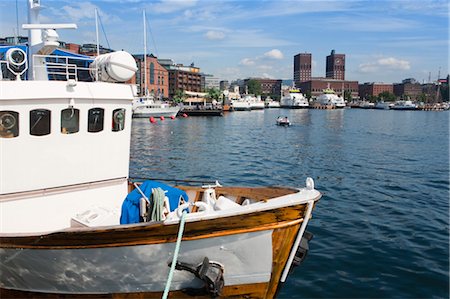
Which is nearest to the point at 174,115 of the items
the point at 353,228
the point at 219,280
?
the point at 353,228

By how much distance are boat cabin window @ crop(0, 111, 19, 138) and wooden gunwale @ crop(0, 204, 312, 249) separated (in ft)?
7.70

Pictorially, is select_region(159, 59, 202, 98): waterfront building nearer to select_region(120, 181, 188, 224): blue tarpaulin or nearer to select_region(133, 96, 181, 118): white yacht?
select_region(133, 96, 181, 118): white yacht

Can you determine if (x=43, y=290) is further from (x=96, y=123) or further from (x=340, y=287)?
(x=340, y=287)

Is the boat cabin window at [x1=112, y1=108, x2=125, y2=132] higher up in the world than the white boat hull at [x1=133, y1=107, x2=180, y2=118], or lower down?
lower down

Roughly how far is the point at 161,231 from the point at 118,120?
409cm

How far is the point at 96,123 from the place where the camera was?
9.47 metres

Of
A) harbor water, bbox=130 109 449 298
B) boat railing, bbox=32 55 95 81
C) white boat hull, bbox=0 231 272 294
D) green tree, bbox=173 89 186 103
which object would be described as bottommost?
harbor water, bbox=130 109 449 298

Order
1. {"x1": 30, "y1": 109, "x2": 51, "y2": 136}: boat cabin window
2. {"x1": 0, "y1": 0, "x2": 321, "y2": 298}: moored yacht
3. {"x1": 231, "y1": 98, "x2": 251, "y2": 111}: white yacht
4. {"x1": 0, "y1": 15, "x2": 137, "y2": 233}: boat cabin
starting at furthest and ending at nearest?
{"x1": 231, "y1": 98, "x2": 251, "y2": 111}: white yacht, {"x1": 30, "y1": 109, "x2": 51, "y2": 136}: boat cabin window, {"x1": 0, "y1": 15, "x2": 137, "y2": 233}: boat cabin, {"x1": 0, "y1": 0, "x2": 321, "y2": 298}: moored yacht

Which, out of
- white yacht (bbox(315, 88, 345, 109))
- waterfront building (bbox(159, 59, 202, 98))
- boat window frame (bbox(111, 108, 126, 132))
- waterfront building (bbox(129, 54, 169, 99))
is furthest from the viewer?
white yacht (bbox(315, 88, 345, 109))

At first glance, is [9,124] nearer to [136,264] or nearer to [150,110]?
[136,264]

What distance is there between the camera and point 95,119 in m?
9.41

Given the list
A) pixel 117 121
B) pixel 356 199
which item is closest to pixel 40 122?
pixel 117 121

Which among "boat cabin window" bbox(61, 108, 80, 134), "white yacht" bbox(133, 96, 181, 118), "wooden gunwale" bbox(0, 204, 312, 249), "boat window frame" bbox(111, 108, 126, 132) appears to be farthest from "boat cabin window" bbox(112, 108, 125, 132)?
"white yacht" bbox(133, 96, 181, 118)

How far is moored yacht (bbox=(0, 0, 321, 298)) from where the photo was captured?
7.03 metres
